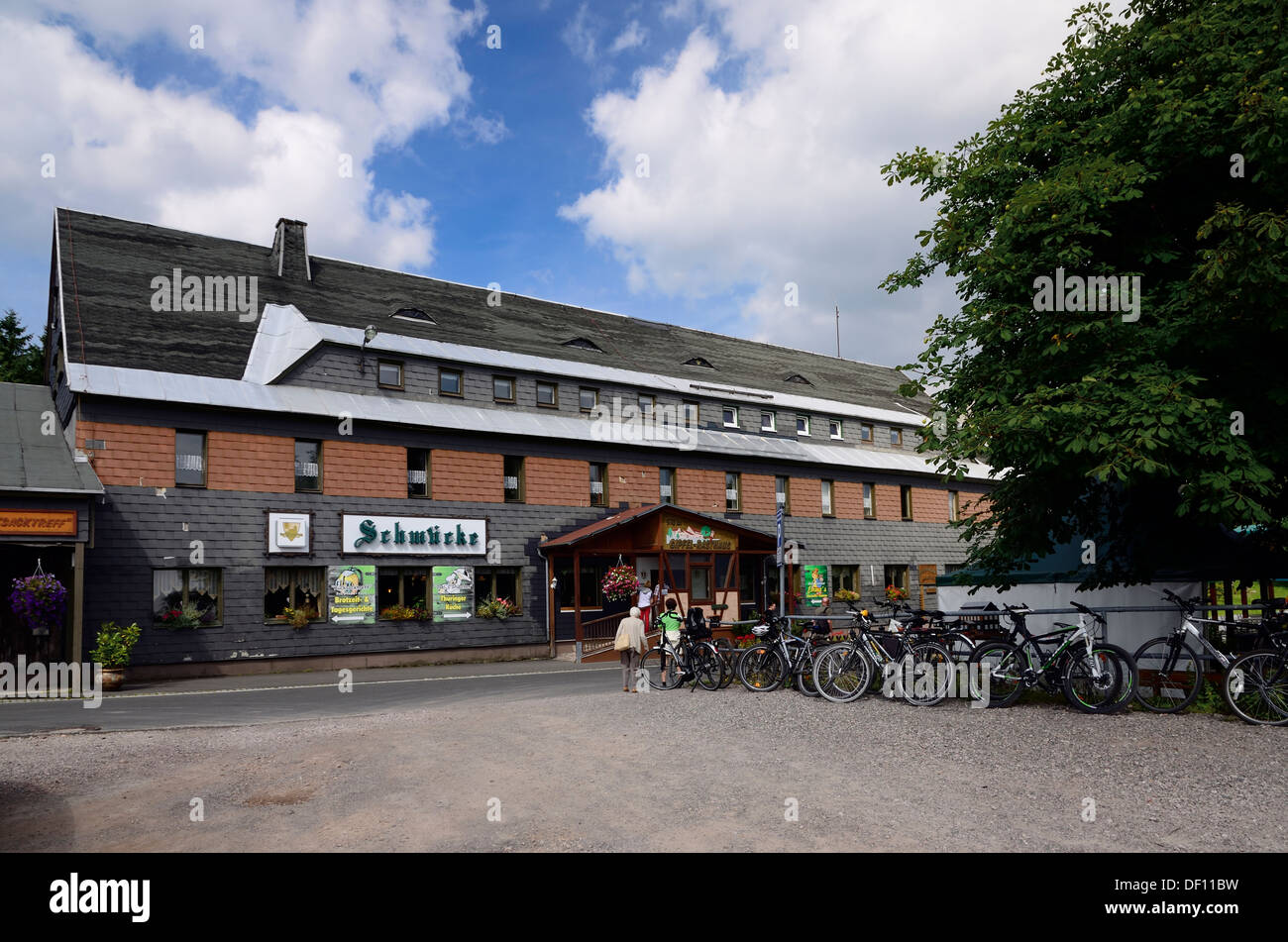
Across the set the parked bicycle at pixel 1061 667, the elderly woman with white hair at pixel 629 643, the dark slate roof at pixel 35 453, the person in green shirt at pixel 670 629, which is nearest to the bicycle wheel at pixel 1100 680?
the parked bicycle at pixel 1061 667

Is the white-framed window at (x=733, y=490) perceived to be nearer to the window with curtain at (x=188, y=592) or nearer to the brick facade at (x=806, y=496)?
the brick facade at (x=806, y=496)

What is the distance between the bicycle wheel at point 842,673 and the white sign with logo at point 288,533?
14.3m

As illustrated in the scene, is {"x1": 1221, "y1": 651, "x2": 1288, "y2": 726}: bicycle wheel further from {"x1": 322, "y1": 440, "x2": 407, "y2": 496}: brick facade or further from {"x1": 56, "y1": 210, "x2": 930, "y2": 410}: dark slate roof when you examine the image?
{"x1": 56, "y1": 210, "x2": 930, "y2": 410}: dark slate roof

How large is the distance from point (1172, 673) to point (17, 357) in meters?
38.8

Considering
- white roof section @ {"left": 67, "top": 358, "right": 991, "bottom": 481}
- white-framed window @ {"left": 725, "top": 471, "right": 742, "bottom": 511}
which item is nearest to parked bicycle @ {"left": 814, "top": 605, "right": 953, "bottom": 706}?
white roof section @ {"left": 67, "top": 358, "right": 991, "bottom": 481}

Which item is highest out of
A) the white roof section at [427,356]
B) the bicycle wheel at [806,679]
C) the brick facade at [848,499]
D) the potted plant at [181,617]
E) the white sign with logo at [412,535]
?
the white roof section at [427,356]

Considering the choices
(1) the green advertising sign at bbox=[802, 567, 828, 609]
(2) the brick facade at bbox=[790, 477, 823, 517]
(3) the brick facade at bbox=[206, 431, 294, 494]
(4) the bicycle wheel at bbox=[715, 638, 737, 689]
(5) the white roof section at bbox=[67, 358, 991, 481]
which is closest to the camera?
(4) the bicycle wheel at bbox=[715, 638, 737, 689]

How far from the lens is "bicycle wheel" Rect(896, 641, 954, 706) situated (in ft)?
41.1

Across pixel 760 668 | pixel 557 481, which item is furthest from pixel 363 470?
pixel 760 668

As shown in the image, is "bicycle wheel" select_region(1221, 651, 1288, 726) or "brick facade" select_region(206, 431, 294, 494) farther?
"brick facade" select_region(206, 431, 294, 494)

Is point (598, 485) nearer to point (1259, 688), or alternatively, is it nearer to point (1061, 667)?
point (1061, 667)

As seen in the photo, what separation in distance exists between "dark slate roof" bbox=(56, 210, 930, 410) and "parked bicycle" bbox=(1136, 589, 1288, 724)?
20.9 metres

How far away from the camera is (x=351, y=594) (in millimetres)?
23484

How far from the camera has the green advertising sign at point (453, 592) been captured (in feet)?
81.9
